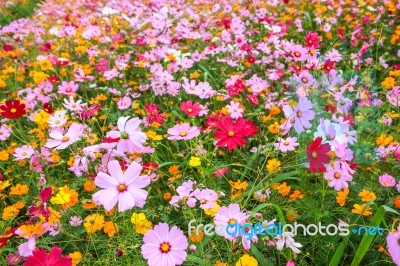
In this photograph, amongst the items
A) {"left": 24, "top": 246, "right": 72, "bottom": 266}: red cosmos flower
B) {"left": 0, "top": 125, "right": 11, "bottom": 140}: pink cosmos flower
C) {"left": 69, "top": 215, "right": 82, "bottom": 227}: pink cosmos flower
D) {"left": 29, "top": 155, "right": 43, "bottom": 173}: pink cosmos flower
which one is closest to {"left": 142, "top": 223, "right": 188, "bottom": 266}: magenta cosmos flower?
{"left": 24, "top": 246, "right": 72, "bottom": 266}: red cosmos flower

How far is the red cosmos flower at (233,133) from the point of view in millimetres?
1336

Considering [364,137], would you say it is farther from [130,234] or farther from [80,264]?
[80,264]

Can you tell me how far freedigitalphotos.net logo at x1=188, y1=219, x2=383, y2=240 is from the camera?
1018 mm

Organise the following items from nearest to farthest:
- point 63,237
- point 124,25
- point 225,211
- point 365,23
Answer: point 225,211
point 63,237
point 365,23
point 124,25

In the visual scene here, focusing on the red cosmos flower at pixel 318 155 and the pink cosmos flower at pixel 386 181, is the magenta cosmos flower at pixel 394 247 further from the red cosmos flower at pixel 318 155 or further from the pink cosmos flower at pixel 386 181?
the pink cosmos flower at pixel 386 181

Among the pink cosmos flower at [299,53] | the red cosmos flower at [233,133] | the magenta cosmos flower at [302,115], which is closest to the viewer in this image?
the red cosmos flower at [233,133]

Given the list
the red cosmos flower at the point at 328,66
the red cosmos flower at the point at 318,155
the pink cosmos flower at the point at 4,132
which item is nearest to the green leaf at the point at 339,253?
the red cosmos flower at the point at 318,155

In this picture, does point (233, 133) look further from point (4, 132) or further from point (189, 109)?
point (4, 132)

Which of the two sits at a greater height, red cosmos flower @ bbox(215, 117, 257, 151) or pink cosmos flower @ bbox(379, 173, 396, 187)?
red cosmos flower @ bbox(215, 117, 257, 151)

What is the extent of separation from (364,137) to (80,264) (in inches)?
56.2

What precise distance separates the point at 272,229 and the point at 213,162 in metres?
0.48

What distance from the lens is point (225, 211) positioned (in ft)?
3.42

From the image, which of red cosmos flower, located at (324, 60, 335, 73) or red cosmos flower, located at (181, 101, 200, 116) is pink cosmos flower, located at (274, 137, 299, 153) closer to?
red cosmos flower, located at (181, 101, 200, 116)

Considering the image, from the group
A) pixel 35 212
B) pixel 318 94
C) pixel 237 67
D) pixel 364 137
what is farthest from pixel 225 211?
pixel 237 67
